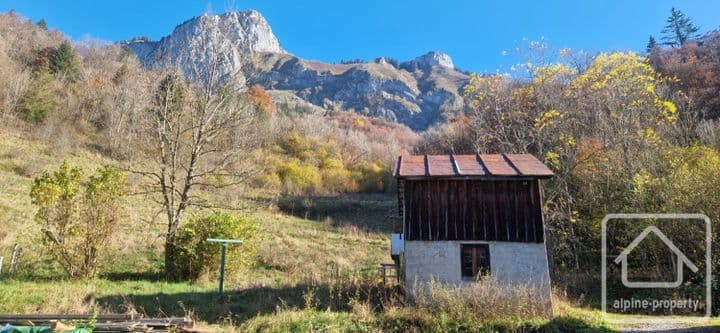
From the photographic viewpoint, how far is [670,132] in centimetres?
2178

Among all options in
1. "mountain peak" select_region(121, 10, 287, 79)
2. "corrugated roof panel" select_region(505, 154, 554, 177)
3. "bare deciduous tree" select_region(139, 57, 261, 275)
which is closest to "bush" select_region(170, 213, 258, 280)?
"bare deciduous tree" select_region(139, 57, 261, 275)

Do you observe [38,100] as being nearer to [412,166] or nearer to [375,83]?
[412,166]

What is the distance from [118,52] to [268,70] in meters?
62.0

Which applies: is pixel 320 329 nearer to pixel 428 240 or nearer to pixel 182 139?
pixel 428 240

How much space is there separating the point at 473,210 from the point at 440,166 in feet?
6.12

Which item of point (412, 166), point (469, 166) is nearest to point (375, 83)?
point (412, 166)

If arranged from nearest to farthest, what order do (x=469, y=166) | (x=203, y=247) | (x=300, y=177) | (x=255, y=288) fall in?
(x=469, y=166) < (x=255, y=288) < (x=203, y=247) < (x=300, y=177)

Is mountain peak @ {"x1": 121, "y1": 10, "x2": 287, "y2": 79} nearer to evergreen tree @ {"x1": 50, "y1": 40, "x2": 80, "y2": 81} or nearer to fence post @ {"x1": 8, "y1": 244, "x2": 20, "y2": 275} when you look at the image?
fence post @ {"x1": 8, "y1": 244, "x2": 20, "y2": 275}

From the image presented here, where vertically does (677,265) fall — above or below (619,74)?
below

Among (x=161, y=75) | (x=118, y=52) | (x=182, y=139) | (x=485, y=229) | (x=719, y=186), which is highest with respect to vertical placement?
(x=118, y=52)

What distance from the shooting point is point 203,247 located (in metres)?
14.4

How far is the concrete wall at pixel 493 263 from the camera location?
1115 centimetres

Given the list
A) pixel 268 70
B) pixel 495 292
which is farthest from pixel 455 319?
pixel 268 70

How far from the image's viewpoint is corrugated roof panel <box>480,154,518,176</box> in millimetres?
11773
